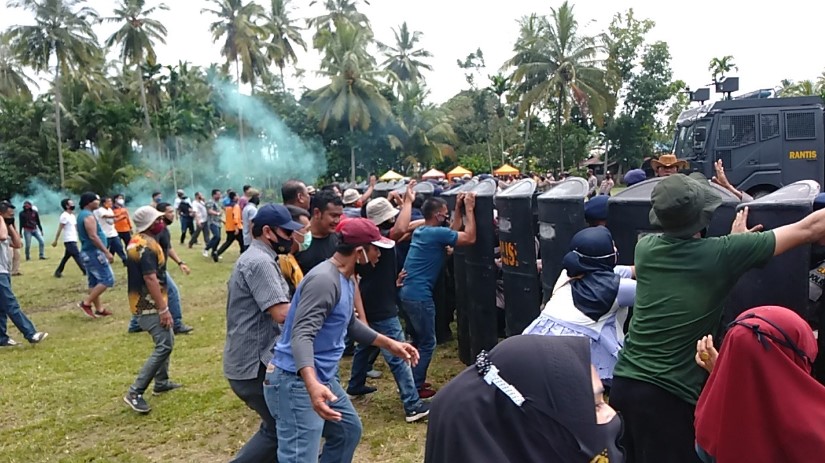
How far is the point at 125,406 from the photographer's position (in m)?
6.14

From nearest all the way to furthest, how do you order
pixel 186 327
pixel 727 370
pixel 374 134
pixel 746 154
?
pixel 727 370
pixel 186 327
pixel 746 154
pixel 374 134

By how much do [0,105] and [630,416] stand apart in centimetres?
A: 4575

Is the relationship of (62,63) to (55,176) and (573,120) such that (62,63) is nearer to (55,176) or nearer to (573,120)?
(55,176)

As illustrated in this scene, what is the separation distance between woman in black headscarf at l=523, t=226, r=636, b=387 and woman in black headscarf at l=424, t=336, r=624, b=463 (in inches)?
66.5

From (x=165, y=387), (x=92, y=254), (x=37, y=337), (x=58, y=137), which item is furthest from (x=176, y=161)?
(x=165, y=387)

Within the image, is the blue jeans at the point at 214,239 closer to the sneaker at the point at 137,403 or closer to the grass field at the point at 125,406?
the grass field at the point at 125,406

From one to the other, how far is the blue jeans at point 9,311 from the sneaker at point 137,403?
3619 millimetres

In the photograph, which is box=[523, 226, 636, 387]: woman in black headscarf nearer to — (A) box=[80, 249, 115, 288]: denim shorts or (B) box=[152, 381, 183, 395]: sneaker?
(B) box=[152, 381, 183, 395]: sneaker

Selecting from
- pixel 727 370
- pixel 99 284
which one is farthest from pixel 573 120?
pixel 727 370

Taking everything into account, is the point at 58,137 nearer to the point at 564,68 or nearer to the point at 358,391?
the point at 564,68

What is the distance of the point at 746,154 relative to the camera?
1305 centimetres

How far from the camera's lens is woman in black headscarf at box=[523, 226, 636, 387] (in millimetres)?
3174

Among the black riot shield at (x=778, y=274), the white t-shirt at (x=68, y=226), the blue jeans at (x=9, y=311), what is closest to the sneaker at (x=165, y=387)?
the blue jeans at (x=9, y=311)

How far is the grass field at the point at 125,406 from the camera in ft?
16.7
